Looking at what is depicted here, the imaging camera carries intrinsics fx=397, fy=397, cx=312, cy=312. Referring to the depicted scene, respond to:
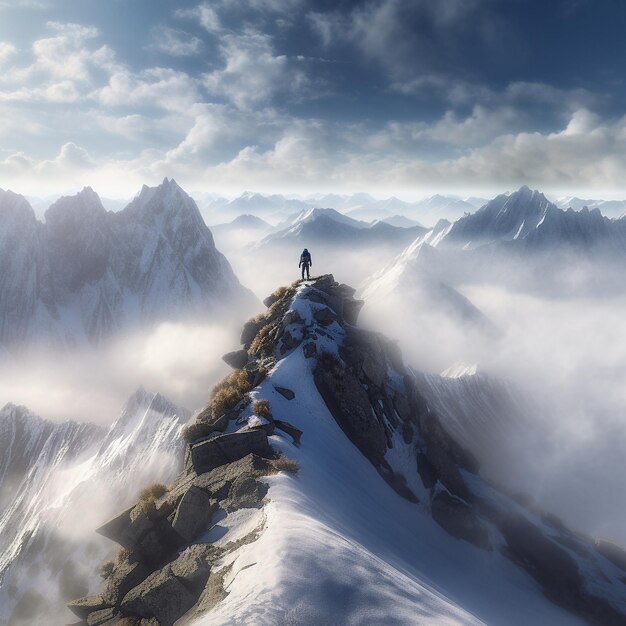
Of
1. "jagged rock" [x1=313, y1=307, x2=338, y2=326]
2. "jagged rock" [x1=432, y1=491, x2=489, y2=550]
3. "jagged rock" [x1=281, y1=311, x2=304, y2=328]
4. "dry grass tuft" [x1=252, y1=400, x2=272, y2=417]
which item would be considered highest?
"jagged rock" [x1=313, y1=307, x2=338, y2=326]

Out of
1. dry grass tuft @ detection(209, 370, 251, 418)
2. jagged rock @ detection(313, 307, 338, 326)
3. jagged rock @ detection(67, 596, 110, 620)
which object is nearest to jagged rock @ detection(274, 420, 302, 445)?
dry grass tuft @ detection(209, 370, 251, 418)

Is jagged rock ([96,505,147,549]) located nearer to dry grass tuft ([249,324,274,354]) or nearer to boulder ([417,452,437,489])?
dry grass tuft ([249,324,274,354])

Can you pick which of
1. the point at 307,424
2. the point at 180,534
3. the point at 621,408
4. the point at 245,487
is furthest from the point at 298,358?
the point at 621,408

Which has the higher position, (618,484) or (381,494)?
(618,484)

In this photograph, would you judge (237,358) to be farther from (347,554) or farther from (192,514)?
(347,554)

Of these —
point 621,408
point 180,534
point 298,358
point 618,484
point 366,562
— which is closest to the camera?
point 366,562

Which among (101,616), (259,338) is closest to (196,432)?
(101,616)

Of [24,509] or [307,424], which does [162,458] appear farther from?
[24,509]
